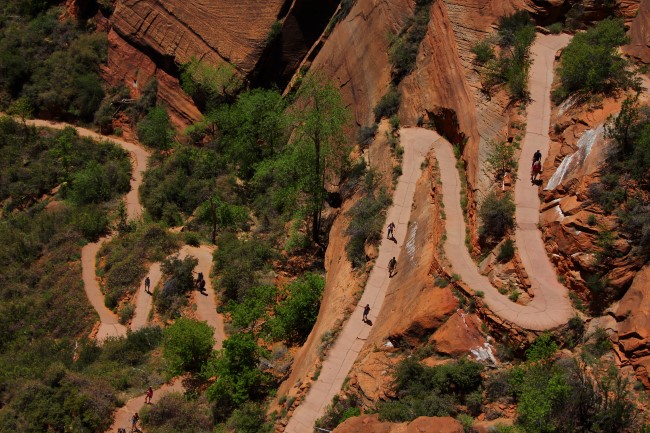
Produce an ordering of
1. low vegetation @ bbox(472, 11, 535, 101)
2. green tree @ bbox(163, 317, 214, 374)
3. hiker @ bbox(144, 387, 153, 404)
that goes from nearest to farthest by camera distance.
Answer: hiker @ bbox(144, 387, 153, 404) → low vegetation @ bbox(472, 11, 535, 101) → green tree @ bbox(163, 317, 214, 374)

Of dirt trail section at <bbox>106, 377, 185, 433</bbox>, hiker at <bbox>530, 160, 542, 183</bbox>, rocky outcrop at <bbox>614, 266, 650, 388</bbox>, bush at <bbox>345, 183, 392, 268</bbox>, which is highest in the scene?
hiker at <bbox>530, 160, 542, 183</bbox>

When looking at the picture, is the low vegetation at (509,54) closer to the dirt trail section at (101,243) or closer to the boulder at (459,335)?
the boulder at (459,335)

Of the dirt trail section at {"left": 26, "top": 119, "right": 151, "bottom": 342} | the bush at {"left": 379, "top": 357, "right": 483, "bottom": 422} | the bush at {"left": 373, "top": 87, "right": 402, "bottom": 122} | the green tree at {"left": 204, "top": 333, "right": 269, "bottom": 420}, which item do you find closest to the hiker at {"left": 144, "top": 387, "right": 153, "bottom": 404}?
the green tree at {"left": 204, "top": 333, "right": 269, "bottom": 420}

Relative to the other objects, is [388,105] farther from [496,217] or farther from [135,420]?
[135,420]

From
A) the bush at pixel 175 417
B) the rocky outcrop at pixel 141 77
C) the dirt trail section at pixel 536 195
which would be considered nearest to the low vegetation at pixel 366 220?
the dirt trail section at pixel 536 195

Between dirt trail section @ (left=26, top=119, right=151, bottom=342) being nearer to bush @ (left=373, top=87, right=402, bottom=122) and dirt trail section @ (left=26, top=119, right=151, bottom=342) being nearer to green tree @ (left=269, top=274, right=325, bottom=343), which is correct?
green tree @ (left=269, top=274, right=325, bottom=343)

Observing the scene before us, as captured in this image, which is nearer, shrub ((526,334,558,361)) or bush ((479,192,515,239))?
shrub ((526,334,558,361))
